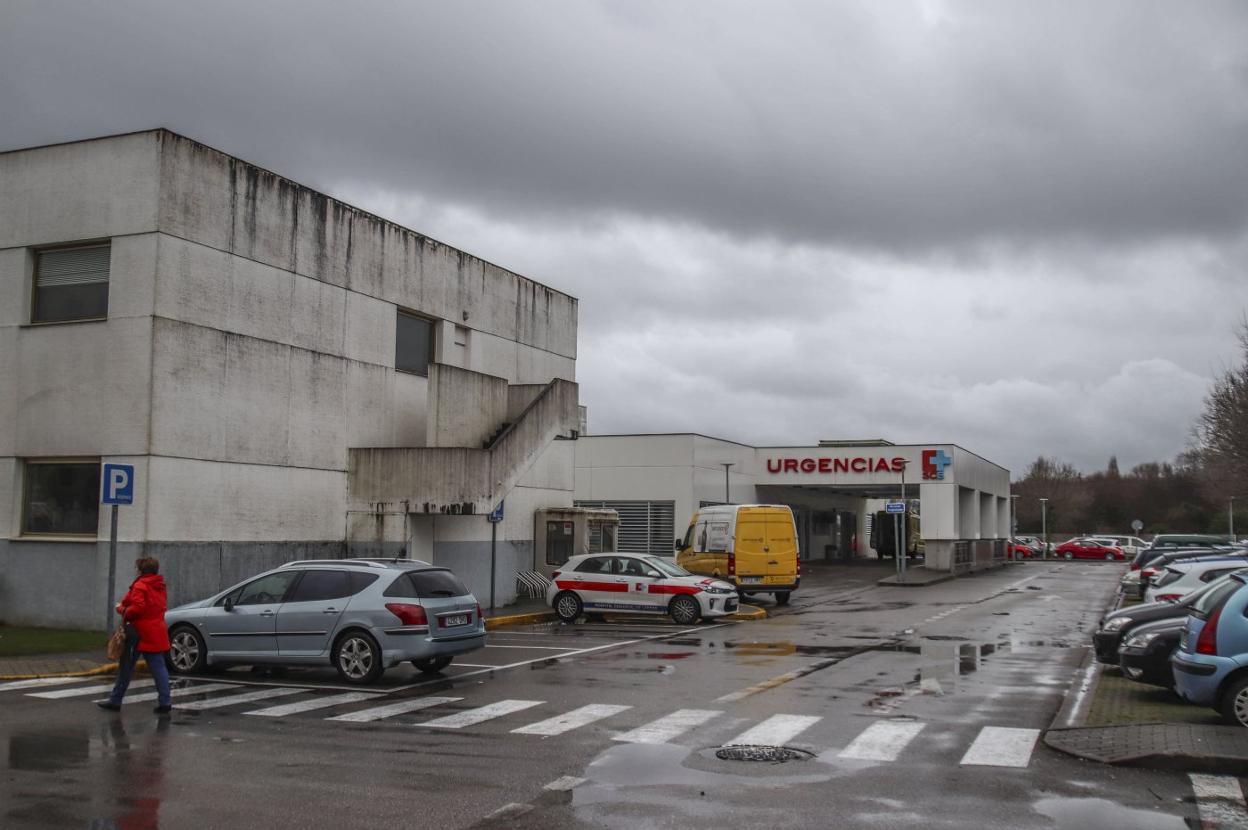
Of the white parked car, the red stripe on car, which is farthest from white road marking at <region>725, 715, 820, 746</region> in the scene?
the red stripe on car

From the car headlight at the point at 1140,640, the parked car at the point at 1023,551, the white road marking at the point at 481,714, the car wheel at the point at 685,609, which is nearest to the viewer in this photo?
the white road marking at the point at 481,714

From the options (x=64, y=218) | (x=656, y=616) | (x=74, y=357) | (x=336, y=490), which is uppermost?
(x=64, y=218)

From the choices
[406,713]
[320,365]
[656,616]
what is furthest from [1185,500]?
[406,713]

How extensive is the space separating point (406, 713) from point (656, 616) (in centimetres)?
1494

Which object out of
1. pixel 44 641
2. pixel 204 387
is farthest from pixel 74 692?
pixel 204 387

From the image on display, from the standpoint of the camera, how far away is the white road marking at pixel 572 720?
11039 millimetres

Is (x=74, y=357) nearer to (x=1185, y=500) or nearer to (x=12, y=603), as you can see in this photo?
(x=12, y=603)

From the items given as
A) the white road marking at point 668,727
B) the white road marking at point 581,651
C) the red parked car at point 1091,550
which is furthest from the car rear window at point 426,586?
the red parked car at point 1091,550

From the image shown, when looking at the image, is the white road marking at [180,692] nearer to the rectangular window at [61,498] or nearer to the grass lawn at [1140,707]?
the rectangular window at [61,498]

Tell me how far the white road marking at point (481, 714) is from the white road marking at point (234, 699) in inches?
108

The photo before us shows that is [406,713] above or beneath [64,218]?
beneath

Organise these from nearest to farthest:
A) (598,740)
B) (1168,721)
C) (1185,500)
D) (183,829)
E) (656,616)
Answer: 1. (183,829)
2. (598,740)
3. (1168,721)
4. (656,616)
5. (1185,500)

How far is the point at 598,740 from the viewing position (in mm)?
10547

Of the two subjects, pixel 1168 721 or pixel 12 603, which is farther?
pixel 12 603
